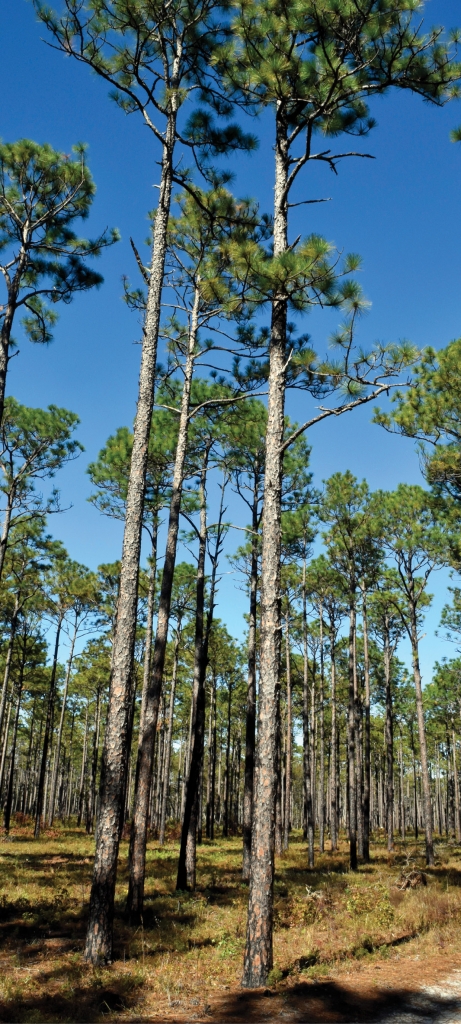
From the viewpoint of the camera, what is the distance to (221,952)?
6.73 m

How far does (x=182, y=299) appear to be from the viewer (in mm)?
12781

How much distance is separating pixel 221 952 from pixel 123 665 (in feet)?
11.9

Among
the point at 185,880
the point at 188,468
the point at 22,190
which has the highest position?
the point at 22,190

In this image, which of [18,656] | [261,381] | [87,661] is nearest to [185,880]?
[261,381]

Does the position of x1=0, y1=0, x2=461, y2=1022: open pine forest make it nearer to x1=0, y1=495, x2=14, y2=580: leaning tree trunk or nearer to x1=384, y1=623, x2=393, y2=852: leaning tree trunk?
x1=0, y1=495, x2=14, y2=580: leaning tree trunk

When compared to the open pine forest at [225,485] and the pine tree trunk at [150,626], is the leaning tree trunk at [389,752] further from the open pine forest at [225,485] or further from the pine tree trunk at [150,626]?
the pine tree trunk at [150,626]

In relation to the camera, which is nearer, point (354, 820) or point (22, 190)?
point (22, 190)

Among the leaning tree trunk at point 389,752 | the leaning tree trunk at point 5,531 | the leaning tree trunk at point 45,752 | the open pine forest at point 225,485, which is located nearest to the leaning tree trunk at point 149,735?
the open pine forest at point 225,485

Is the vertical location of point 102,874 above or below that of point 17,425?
below

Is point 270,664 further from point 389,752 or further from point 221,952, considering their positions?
point 389,752

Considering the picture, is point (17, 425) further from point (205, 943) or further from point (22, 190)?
point (205, 943)

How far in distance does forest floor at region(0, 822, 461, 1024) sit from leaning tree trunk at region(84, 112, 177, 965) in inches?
21.8

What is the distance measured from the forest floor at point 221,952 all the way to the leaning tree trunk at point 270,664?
1.32ft

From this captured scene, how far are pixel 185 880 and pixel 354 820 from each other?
643cm
